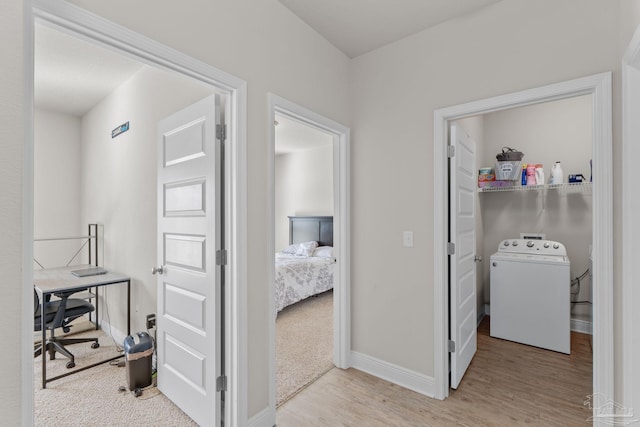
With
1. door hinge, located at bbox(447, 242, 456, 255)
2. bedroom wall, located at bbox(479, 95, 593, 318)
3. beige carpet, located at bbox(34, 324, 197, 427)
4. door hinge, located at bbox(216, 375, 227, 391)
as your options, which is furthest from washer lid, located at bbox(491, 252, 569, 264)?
beige carpet, located at bbox(34, 324, 197, 427)

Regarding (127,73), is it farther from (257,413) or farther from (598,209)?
(598,209)

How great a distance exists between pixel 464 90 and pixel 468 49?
0.91ft

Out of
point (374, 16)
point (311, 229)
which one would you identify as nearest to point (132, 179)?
point (374, 16)

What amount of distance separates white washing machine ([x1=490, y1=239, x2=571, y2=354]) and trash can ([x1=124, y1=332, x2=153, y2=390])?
11.0 ft

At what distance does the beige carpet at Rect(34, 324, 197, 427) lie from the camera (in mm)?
1984

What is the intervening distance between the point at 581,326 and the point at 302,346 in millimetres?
3099

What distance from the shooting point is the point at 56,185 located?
13.7ft

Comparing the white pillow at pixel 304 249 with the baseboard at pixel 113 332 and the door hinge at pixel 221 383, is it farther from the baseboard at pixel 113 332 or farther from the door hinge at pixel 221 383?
the door hinge at pixel 221 383

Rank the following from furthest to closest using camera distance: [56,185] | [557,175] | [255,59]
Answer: [56,185], [557,175], [255,59]

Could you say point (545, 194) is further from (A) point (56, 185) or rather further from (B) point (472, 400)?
(A) point (56, 185)

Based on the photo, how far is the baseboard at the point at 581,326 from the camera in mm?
3300

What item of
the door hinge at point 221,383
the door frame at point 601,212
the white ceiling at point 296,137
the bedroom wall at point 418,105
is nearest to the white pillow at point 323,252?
the white ceiling at point 296,137

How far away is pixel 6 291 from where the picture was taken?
89 centimetres

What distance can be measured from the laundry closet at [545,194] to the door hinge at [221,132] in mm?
2390
